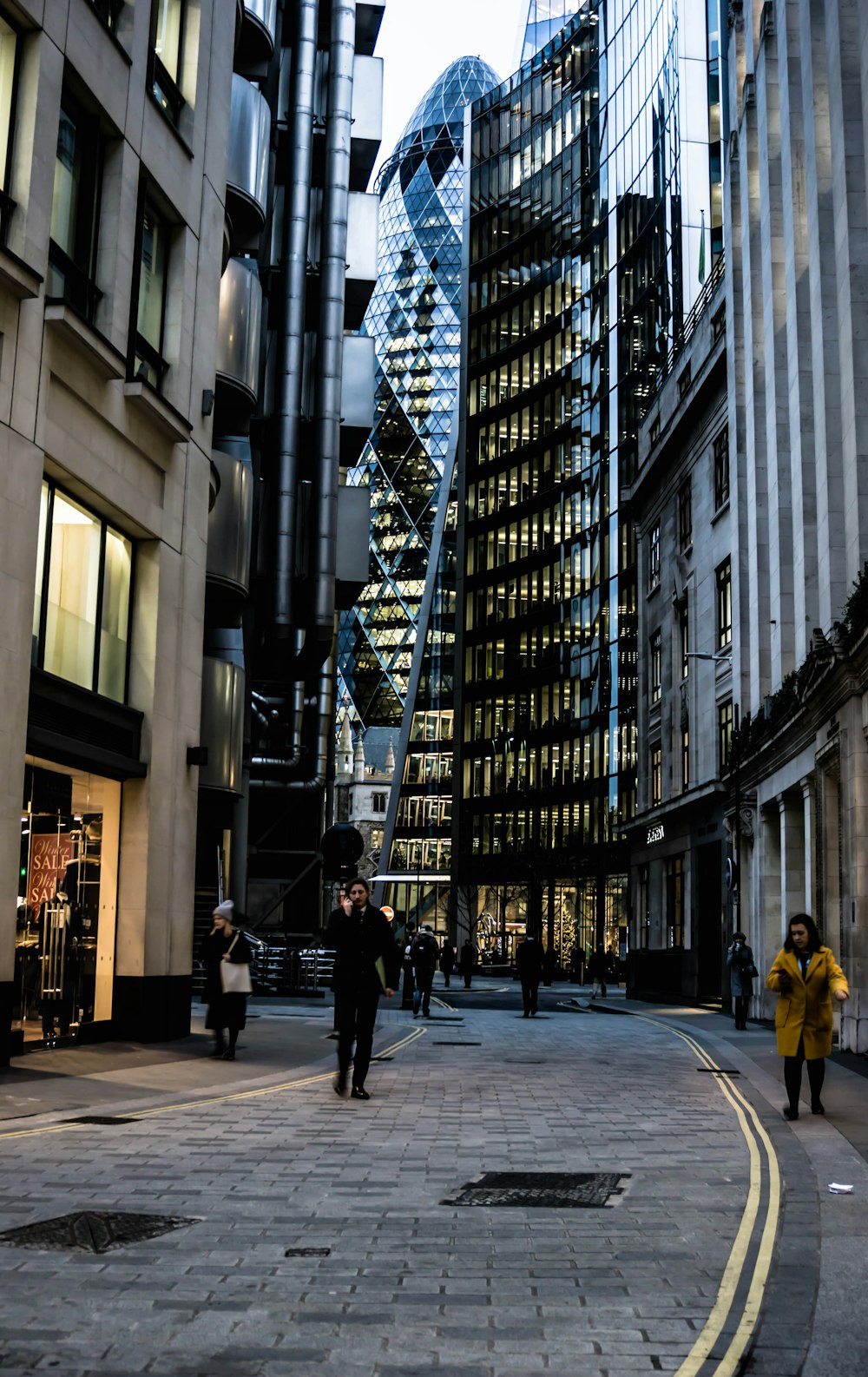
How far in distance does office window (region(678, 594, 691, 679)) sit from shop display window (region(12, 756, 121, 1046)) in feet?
93.3

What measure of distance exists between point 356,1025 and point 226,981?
13.0 feet

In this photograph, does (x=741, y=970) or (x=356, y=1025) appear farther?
(x=741, y=970)

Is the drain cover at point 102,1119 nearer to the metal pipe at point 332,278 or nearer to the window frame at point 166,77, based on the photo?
the window frame at point 166,77

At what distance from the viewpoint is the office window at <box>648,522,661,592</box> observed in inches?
1975

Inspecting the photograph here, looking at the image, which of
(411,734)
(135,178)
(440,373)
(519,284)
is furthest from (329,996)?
(440,373)

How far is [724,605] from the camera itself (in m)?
40.6

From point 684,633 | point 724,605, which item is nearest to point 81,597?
point 724,605

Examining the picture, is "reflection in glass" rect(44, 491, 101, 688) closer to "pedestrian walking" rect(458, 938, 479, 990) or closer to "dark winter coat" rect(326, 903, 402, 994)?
"dark winter coat" rect(326, 903, 402, 994)

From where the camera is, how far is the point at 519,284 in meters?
89.7

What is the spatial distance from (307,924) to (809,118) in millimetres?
40679

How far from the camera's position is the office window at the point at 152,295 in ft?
65.9

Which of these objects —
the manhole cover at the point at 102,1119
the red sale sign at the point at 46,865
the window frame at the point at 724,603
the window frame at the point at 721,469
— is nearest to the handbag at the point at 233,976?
the red sale sign at the point at 46,865

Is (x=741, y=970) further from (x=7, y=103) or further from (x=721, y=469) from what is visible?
(x=7, y=103)

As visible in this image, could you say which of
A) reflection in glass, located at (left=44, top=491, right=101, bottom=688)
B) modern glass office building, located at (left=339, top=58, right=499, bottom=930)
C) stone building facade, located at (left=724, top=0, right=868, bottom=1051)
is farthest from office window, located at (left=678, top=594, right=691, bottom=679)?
modern glass office building, located at (left=339, top=58, right=499, bottom=930)
